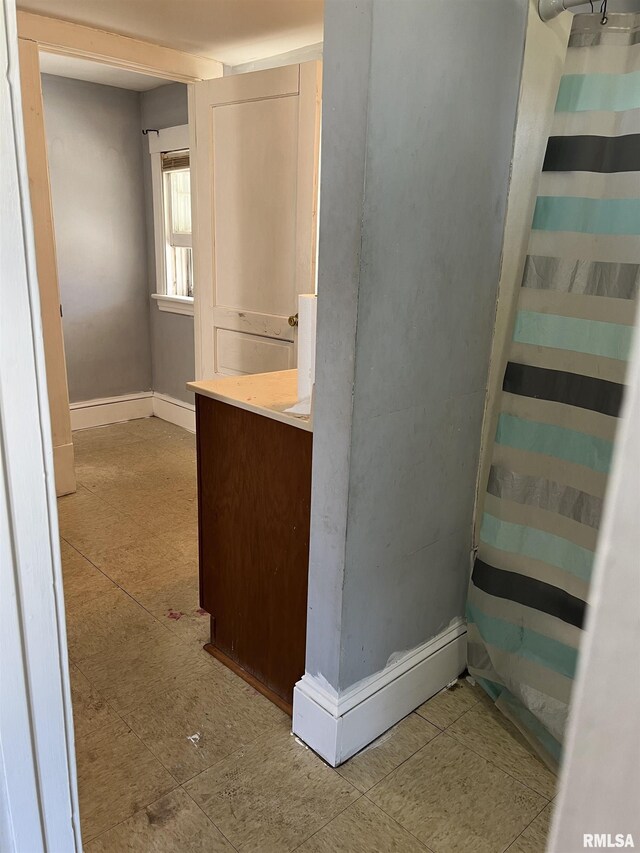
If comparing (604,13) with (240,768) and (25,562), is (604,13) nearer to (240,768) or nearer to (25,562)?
(25,562)

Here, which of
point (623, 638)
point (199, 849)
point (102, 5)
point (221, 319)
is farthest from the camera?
point (221, 319)

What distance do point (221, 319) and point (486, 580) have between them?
2.18 meters

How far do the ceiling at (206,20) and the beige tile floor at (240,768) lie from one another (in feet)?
7.90

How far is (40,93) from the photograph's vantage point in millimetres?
2824

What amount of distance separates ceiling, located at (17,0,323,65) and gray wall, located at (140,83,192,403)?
0.73 meters

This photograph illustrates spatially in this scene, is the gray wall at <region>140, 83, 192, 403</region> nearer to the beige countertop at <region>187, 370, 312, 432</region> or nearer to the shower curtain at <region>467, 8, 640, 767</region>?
the beige countertop at <region>187, 370, 312, 432</region>

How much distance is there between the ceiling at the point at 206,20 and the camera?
2619mm

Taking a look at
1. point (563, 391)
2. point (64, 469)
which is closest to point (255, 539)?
point (563, 391)

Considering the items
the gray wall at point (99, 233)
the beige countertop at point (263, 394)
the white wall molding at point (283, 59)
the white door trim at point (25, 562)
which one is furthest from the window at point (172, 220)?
the white door trim at point (25, 562)

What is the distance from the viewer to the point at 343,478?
148 centimetres

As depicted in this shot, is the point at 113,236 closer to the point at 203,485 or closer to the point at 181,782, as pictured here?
the point at 203,485

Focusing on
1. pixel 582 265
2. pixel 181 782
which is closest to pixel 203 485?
pixel 181 782

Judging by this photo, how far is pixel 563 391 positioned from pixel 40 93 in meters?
2.62

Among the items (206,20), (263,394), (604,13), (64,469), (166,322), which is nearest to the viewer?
(604,13)
